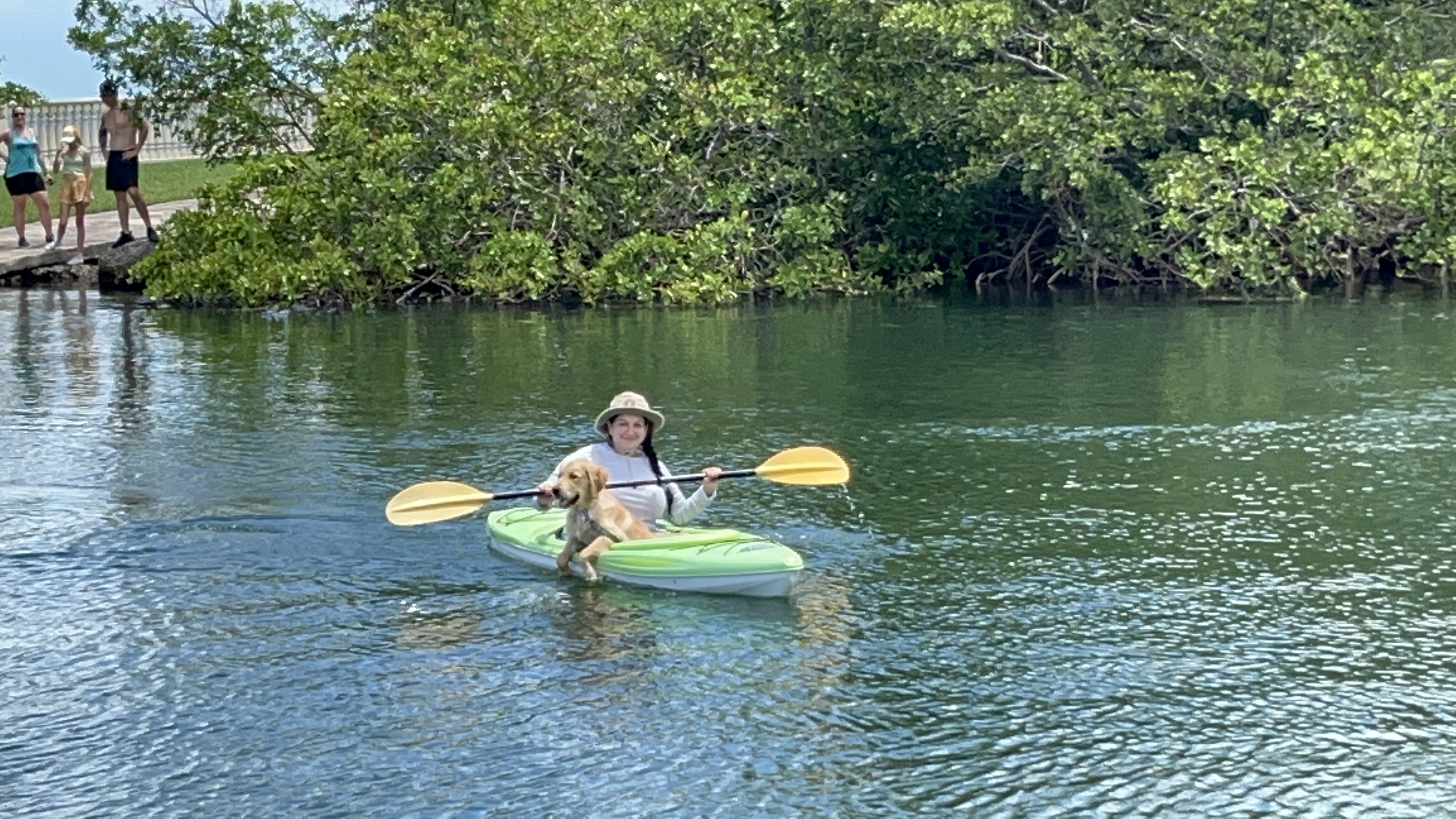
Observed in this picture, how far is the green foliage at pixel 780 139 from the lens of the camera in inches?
925

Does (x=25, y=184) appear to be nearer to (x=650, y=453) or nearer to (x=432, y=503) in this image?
(x=432, y=503)

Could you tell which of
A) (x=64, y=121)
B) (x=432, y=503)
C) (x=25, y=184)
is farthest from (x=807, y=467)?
(x=64, y=121)

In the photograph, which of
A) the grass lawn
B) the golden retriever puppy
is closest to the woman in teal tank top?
the grass lawn

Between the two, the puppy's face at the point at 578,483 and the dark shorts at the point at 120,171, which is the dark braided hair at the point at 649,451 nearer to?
the puppy's face at the point at 578,483

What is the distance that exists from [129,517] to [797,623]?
4.32m

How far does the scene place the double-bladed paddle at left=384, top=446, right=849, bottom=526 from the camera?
34.8ft

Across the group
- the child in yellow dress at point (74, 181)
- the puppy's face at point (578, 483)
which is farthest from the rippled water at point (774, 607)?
the child in yellow dress at point (74, 181)

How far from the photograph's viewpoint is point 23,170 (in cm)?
2770

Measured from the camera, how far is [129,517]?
11602 mm

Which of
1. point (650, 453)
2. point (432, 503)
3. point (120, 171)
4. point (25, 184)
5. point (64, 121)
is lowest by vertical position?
point (432, 503)

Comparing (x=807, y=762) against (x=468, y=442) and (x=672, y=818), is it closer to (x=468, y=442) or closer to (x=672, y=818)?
(x=672, y=818)

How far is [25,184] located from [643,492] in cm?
1960

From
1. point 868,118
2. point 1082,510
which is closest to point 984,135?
point 868,118

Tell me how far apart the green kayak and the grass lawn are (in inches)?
820
